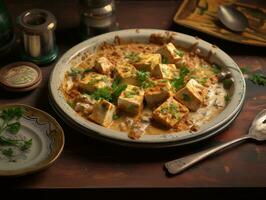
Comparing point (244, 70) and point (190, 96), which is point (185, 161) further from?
point (244, 70)

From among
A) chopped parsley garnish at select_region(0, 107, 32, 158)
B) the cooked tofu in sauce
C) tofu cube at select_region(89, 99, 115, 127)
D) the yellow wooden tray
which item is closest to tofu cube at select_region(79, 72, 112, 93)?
the cooked tofu in sauce

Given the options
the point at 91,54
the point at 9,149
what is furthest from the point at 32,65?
the point at 9,149

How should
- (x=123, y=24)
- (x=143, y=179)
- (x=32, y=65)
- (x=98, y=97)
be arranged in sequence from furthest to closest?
(x=123, y=24), (x=32, y=65), (x=98, y=97), (x=143, y=179)

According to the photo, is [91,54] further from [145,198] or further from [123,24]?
[145,198]

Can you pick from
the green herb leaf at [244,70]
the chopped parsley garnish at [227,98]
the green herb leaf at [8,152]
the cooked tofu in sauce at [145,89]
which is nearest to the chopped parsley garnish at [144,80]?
the cooked tofu in sauce at [145,89]

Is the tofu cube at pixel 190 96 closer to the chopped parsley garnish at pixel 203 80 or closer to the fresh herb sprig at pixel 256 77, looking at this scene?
the chopped parsley garnish at pixel 203 80

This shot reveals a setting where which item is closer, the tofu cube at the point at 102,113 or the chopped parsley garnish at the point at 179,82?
the tofu cube at the point at 102,113
